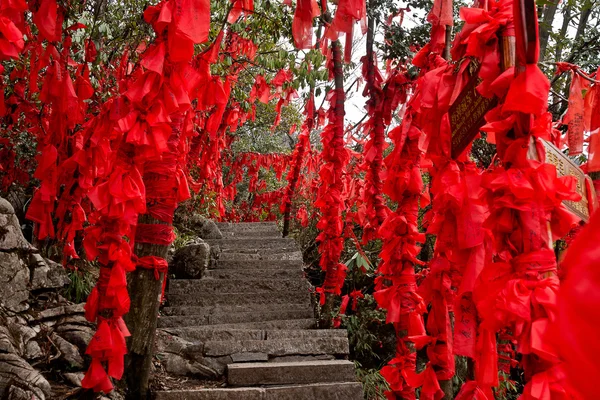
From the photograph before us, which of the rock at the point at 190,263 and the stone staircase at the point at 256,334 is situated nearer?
the stone staircase at the point at 256,334

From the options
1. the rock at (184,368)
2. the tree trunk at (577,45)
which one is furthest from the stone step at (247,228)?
the tree trunk at (577,45)

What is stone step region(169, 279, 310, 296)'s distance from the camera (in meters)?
5.32

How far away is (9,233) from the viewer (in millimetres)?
3504

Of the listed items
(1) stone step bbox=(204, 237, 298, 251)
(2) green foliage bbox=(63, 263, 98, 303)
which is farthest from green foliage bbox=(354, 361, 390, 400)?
(2) green foliage bbox=(63, 263, 98, 303)

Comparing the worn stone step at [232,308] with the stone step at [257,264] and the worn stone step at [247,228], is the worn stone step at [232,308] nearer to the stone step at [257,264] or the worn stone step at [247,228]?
the stone step at [257,264]

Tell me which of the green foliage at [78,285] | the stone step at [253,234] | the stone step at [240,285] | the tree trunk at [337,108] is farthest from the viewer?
the stone step at [253,234]

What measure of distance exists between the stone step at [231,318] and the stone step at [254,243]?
184 centimetres

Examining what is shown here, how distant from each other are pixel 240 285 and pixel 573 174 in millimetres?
4126

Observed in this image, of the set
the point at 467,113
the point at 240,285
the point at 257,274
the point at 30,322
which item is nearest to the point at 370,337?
the point at 257,274

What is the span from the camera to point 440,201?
2.27 m

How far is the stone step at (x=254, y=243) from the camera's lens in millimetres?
6891

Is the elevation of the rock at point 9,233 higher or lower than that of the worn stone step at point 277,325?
higher

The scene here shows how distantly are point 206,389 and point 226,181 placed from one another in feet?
29.6

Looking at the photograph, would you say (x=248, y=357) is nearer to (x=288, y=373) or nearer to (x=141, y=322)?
(x=288, y=373)
